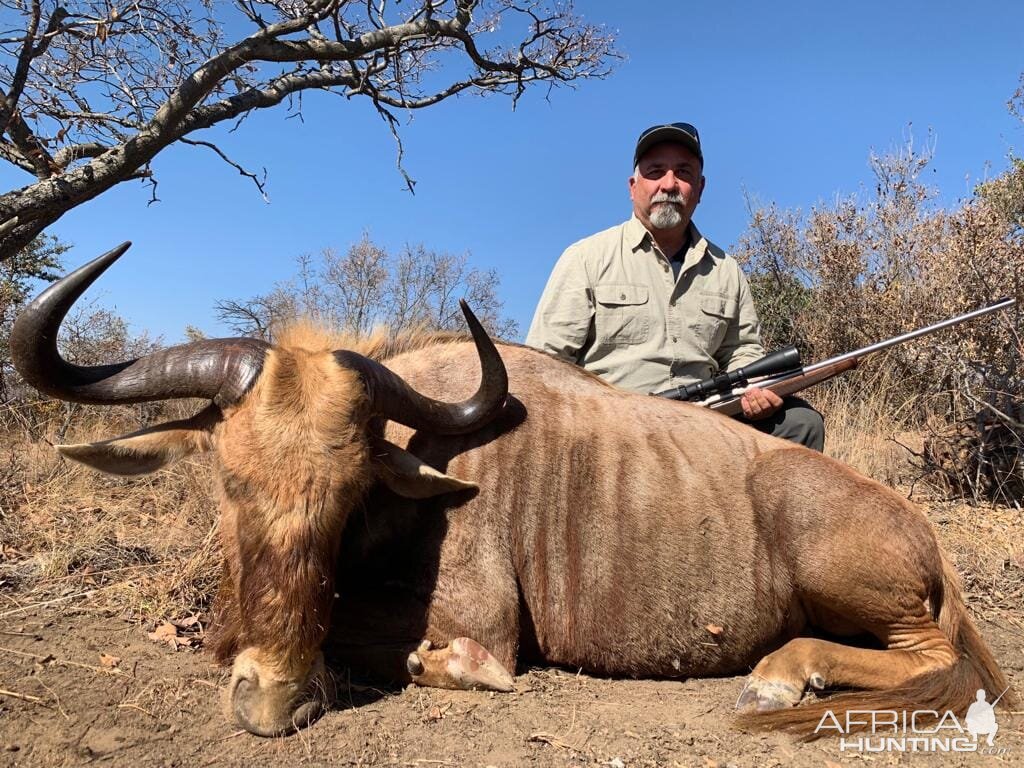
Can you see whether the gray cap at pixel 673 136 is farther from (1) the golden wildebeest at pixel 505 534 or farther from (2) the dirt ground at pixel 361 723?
(2) the dirt ground at pixel 361 723

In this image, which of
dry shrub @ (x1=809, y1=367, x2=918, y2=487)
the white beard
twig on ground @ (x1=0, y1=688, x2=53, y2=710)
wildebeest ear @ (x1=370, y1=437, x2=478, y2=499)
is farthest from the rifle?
twig on ground @ (x1=0, y1=688, x2=53, y2=710)

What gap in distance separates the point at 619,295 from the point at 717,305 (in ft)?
2.55

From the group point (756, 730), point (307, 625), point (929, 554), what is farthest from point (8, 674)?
point (929, 554)

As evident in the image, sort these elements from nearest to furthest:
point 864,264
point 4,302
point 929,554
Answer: point 929,554 → point 4,302 → point 864,264

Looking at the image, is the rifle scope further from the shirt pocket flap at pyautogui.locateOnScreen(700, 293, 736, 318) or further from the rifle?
the shirt pocket flap at pyautogui.locateOnScreen(700, 293, 736, 318)

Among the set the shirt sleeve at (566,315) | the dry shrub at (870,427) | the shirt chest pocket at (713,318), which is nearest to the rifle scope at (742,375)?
the shirt chest pocket at (713,318)

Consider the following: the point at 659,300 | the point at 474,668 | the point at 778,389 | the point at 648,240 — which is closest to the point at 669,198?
the point at 648,240

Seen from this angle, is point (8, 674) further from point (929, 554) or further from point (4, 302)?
point (4, 302)

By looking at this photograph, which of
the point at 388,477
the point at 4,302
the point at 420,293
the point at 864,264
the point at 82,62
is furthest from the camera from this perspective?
the point at 420,293

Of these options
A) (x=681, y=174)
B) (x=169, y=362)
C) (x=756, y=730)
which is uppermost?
(x=681, y=174)

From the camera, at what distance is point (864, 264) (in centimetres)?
1146

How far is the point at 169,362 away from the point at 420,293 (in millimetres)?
16856

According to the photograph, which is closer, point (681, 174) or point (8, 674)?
point (8, 674)

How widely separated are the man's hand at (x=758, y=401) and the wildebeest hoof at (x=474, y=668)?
2522 mm
